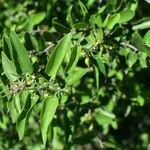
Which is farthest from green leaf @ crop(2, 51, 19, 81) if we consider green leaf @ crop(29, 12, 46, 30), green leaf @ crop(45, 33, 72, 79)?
green leaf @ crop(29, 12, 46, 30)

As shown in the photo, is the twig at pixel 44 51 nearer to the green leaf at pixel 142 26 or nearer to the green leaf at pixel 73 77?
the green leaf at pixel 73 77

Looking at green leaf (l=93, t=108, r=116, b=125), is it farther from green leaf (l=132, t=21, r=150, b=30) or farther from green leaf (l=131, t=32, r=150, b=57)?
green leaf (l=131, t=32, r=150, b=57)

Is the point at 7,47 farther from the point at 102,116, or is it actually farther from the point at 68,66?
the point at 102,116

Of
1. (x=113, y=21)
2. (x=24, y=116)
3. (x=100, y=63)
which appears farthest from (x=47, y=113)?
(x=113, y=21)

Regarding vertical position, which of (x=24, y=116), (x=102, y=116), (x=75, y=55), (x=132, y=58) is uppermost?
(x=75, y=55)

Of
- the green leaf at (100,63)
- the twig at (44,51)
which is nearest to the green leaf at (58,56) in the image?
the green leaf at (100,63)

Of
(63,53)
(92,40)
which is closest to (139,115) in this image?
(92,40)
